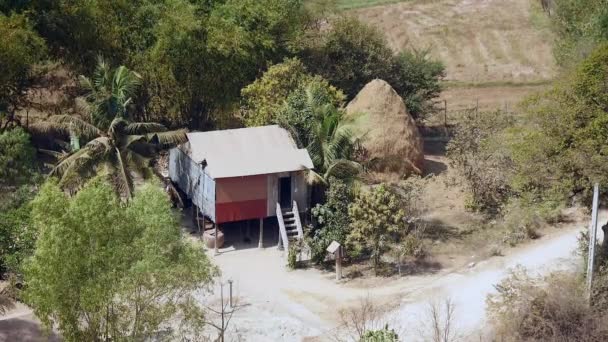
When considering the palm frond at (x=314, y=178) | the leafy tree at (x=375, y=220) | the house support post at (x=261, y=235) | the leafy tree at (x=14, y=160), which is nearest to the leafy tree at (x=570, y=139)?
the leafy tree at (x=375, y=220)

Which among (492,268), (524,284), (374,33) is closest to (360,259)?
(492,268)

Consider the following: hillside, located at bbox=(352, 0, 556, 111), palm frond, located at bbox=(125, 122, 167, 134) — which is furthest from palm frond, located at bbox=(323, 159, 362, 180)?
hillside, located at bbox=(352, 0, 556, 111)

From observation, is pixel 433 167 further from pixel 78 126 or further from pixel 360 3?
pixel 360 3

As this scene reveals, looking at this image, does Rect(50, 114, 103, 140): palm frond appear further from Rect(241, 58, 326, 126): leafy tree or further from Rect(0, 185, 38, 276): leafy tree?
Rect(241, 58, 326, 126): leafy tree

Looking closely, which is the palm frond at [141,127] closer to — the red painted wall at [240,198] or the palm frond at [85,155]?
the palm frond at [85,155]

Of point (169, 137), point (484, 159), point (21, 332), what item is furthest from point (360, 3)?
point (21, 332)
